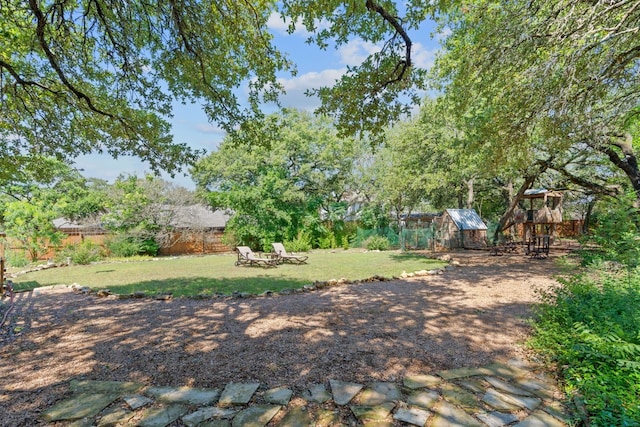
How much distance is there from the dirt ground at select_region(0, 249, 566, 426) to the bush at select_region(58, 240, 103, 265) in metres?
8.48

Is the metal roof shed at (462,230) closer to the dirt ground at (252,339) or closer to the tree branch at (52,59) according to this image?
the dirt ground at (252,339)

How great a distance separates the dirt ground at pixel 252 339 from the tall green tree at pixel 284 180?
41.8 ft

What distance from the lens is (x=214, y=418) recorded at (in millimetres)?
2453

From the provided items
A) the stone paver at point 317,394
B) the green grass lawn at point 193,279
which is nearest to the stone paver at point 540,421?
the stone paver at point 317,394

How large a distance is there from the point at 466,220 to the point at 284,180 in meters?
10.8

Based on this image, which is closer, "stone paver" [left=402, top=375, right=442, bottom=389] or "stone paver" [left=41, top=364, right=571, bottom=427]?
"stone paver" [left=41, top=364, right=571, bottom=427]

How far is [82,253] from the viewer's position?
14547 millimetres

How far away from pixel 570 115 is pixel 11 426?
9.28m

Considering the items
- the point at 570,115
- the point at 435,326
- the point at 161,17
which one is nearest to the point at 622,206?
the point at 570,115

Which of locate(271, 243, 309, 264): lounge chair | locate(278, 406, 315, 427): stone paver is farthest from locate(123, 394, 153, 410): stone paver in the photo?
locate(271, 243, 309, 264): lounge chair

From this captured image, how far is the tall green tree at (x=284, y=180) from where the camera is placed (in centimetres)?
1938

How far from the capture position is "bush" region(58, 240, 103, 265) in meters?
14.4

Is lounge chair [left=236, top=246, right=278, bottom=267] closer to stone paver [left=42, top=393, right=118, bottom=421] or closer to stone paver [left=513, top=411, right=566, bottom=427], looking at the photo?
stone paver [left=42, top=393, right=118, bottom=421]

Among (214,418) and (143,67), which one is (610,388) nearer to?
(214,418)
